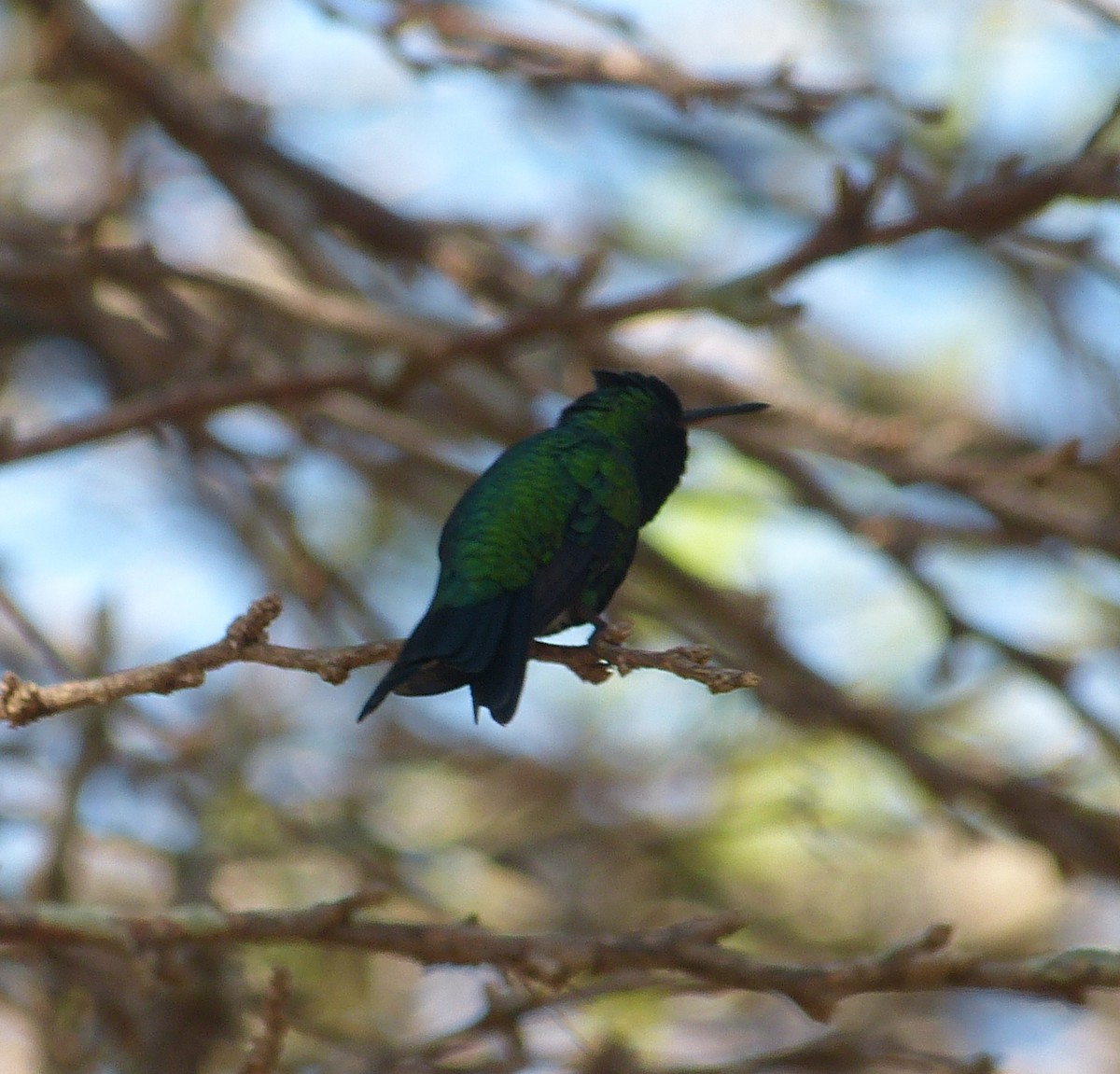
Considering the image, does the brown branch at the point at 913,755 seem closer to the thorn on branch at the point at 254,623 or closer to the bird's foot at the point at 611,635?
the bird's foot at the point at 611,635

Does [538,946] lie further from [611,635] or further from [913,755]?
[913,755]

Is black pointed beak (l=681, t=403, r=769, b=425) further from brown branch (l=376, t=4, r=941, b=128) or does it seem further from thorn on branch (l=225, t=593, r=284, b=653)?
thorn on branch (l=225, t=593, r=284, b=653)

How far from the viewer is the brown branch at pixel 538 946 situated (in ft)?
9.70

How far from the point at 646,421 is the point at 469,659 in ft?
4.61

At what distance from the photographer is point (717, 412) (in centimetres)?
429

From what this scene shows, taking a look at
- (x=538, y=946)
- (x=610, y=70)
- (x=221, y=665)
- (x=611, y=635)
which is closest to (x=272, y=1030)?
(x=538, y=946)

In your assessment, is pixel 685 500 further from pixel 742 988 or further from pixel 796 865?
pixel 742 988

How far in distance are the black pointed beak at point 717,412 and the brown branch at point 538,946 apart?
156 cm

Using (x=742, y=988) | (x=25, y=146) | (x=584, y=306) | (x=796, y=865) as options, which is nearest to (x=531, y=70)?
(x=584, y=306)

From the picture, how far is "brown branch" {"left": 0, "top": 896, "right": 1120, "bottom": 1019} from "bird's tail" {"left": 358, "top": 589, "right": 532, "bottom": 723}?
468mm

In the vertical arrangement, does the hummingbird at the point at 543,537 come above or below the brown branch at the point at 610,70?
below

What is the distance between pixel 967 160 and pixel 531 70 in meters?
2.91

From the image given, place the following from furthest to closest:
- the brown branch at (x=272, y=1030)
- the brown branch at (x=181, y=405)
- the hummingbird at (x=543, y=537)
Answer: the brown branch at (x=181, y=405)
the hummingbird at (x=543, y=537)
the brown branch at (x=272, y=1030)

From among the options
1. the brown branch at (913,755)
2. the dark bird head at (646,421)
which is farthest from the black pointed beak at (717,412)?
the brown branch at (913,755)
